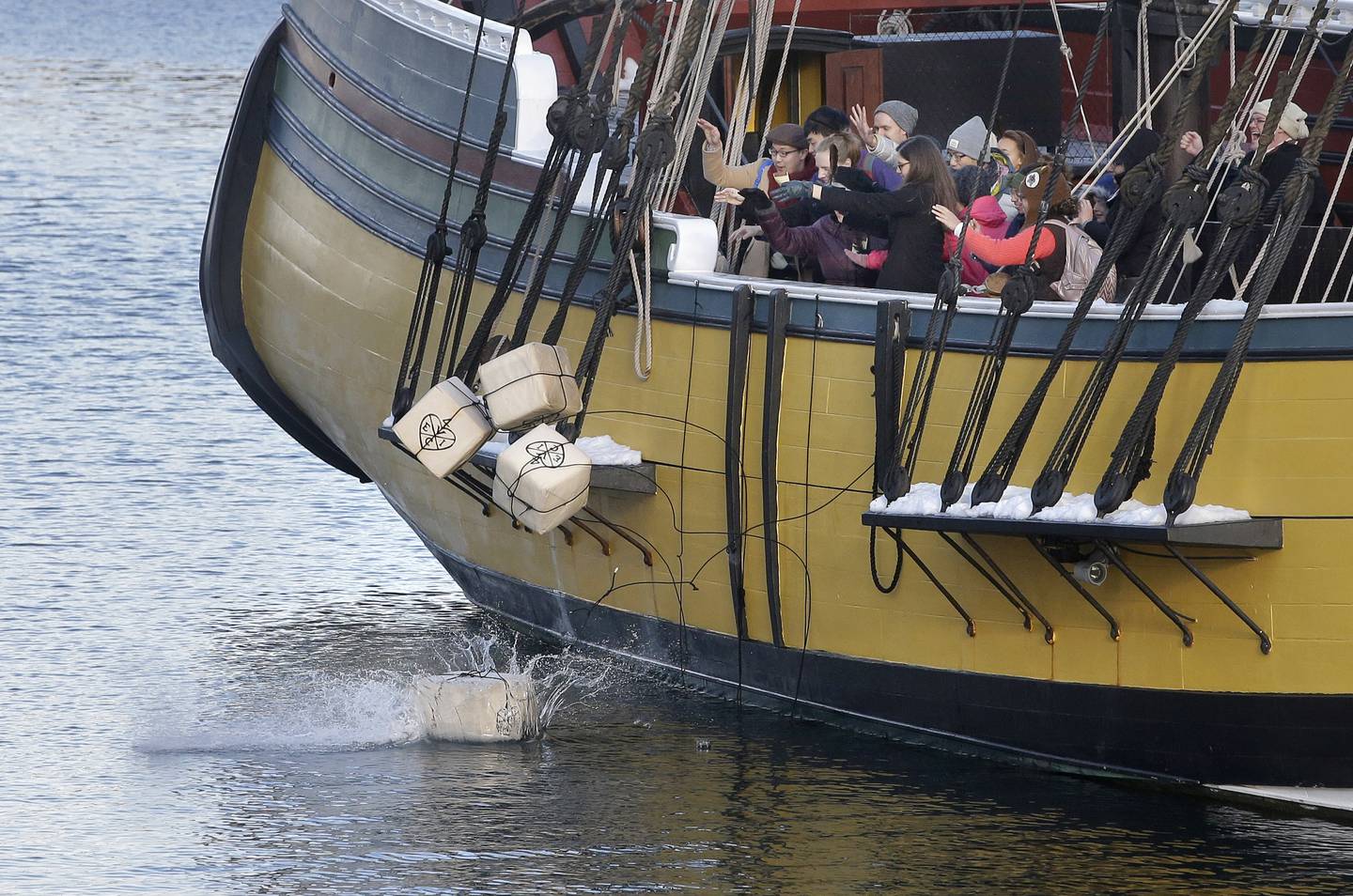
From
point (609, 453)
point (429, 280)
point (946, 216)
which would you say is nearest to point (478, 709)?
point (609, 453)

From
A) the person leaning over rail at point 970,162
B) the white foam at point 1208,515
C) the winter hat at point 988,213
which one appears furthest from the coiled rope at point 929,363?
the white foam at point 1208,515

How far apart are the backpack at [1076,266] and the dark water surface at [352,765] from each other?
1.65m

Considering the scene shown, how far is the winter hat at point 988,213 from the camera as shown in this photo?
7.94 m

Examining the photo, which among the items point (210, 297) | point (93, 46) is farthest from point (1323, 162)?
point (93, 46)

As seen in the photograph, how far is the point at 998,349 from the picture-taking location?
7.39 m

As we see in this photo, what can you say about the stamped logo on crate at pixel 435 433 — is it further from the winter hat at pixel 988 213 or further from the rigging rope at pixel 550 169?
the winter hat at pixel 988 213

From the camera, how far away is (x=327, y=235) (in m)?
9.85

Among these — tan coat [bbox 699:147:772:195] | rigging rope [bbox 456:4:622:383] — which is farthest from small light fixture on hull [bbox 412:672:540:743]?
tan coat [bbox 699:147:772:195]

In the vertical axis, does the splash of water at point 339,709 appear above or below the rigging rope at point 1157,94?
below

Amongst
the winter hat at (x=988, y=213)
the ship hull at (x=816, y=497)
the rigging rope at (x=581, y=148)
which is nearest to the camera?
the ship hull at (x=816, y=497)

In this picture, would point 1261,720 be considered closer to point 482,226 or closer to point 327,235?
point 482,226

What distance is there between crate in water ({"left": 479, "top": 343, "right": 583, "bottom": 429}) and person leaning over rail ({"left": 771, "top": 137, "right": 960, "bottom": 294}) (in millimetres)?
1181

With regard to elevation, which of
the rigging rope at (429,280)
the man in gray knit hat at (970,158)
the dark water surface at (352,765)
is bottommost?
the dark water surface at (352,765)

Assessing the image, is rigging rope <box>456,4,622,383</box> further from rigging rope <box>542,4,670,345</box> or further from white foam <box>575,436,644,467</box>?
white foam <box>575,436,644,467</box>
